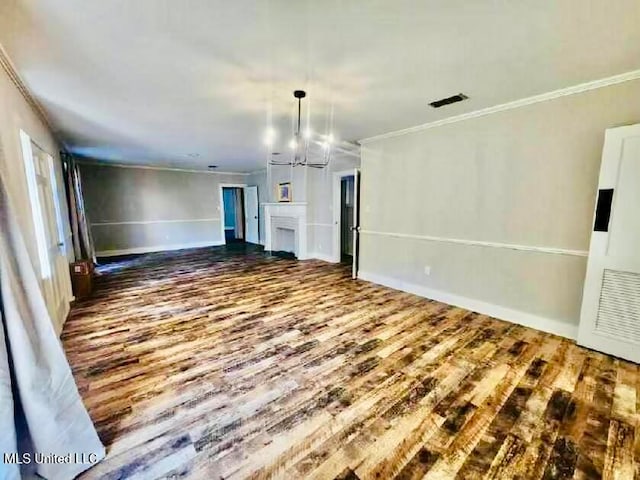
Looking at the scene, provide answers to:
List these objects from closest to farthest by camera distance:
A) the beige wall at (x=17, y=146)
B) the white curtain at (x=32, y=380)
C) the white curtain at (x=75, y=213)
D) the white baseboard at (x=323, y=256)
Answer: the white curtain at (x=32, y=380) < the beige wall at (x=17, y=146) < the white curtain at (x=75, y=213) < the white baseboard at (x=323, y=256)

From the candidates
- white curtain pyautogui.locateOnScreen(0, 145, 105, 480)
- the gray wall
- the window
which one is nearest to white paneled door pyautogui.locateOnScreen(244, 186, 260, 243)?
the gray wall

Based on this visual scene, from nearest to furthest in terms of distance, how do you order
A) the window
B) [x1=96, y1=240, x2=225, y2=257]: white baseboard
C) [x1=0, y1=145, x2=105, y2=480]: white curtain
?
[x1=0, y1=145, x2=105, y2=480]: white curtain, the window, [x1=96, y1=240, x2=225, y2=257]: white baseboard

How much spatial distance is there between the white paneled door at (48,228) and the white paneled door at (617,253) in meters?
4.94

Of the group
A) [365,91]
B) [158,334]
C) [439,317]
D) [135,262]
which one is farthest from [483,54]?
[135,262]

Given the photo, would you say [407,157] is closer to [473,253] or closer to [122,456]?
[473,253]

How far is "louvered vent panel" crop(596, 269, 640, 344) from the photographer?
2420 mm

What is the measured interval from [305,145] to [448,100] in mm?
2719

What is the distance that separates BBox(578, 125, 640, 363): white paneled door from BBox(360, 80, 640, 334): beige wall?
193 millimetres

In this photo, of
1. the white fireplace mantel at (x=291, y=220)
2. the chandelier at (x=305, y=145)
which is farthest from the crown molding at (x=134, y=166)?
the chandelier at (x=305, y=145)

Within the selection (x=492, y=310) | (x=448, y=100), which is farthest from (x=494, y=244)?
(x=448, y=100)

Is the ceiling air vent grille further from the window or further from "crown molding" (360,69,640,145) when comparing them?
the window

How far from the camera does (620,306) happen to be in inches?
98.0

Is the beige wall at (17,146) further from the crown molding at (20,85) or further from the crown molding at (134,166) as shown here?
the crown molding at (134,166)

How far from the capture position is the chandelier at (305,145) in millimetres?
3367
